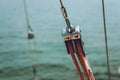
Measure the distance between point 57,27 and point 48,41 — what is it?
31.5ft

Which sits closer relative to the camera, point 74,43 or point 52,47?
point 74,43

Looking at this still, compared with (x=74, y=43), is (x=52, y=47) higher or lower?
lower

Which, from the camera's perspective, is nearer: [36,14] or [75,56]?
[75,56]

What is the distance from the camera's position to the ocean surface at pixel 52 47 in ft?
115

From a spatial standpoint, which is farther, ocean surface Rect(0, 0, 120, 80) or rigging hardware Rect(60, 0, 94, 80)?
ocean surface Rect(0, 0, 120, 80)

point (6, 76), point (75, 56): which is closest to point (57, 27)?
point (6, 76)

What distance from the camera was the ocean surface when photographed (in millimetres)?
34938

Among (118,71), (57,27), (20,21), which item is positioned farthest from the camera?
(20,21)

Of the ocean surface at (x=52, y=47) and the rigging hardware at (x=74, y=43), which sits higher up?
the rigging hardware at (x=74, y=43)

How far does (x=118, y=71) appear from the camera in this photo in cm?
3344

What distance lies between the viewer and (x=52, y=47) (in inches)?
1794

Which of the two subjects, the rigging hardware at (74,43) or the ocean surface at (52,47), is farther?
the ocean surface at (52,47)

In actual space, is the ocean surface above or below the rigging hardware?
below

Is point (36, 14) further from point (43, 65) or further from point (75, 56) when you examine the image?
point (75, 56)
